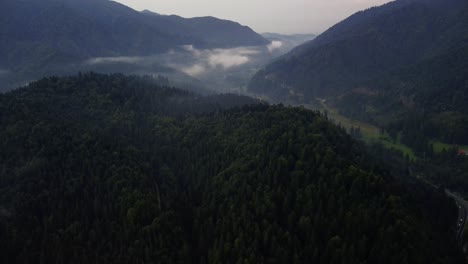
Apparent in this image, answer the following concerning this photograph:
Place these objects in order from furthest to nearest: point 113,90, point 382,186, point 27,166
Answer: point 113,90, point 27,166, point 382,186

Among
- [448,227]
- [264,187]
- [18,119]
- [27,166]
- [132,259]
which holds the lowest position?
[448,227]

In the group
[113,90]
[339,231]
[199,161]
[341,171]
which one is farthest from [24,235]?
[113,90]

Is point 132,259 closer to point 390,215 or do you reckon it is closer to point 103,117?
point 390,215

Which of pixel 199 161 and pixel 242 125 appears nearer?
pixel 199 161

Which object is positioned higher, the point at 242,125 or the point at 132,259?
the point at 242,125

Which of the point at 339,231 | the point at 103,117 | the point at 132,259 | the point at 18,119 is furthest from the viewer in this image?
the point at 103,117

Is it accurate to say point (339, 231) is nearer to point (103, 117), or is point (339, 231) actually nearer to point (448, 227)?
point (448, 227)
